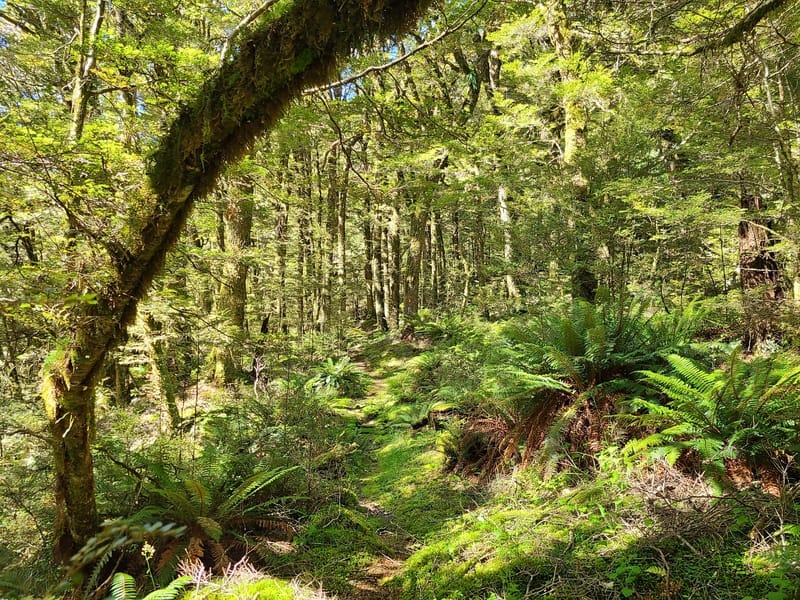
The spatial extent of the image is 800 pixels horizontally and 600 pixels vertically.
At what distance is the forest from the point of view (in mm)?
2688

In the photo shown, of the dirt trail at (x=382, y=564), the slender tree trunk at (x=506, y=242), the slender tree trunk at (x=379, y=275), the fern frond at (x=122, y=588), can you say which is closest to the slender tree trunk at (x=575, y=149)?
the slender tree trunk at (x=506, y=242)

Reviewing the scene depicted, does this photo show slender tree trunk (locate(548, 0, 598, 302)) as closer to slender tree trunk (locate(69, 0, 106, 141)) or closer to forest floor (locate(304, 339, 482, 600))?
forest floor (locate(304, 339, 482, 600))

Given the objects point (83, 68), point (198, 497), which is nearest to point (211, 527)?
point (198, 497)

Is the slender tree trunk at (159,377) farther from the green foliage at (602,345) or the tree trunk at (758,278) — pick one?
the tree trunk at (758,278)

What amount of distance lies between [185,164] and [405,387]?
757cm

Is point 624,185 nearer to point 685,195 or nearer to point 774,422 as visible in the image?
point 685,195

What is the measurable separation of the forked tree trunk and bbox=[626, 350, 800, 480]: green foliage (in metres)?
3.55

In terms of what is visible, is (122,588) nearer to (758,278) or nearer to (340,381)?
(340,381)

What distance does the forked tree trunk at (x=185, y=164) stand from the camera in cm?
255

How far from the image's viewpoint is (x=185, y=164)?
9.02ft

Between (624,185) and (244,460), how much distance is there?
6.51 m

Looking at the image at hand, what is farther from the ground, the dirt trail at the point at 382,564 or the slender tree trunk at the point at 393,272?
the slender tree trunk at the point at 393,272

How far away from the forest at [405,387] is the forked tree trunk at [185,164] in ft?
0.05

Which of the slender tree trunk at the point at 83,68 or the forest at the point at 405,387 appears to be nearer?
the forest at the point at 405,387
